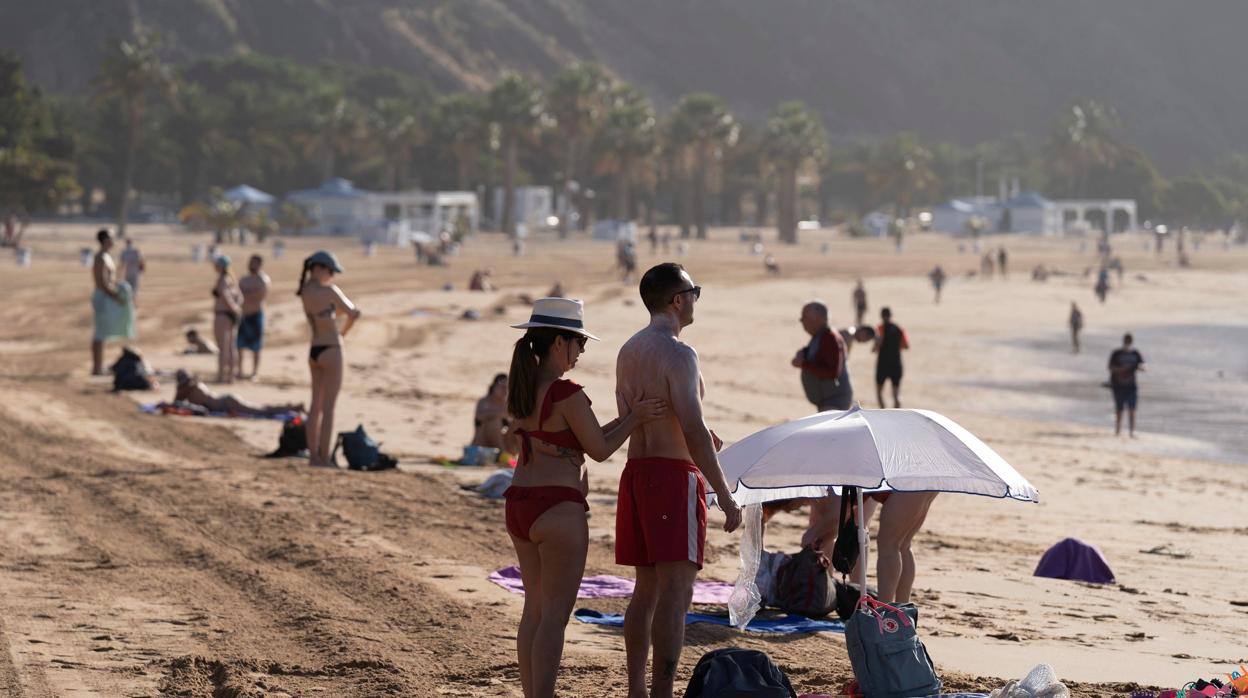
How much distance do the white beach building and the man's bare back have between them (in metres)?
63.4

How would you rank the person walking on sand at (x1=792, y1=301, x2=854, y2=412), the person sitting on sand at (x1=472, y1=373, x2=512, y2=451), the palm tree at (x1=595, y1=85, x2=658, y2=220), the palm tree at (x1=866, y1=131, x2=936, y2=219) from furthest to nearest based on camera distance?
the palm tree at (x1=866, y1=131, x2=936, y2=219)
the palm tree at (x1=595, y1=85, x2=658, y2=220)
the person sitting on sand at (x1=472, y1=373, x2=512, y2=451)
the person walking on sand at (x1=792, y1=301, x2=854, y2=412)

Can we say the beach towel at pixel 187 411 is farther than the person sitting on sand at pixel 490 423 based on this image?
Yes

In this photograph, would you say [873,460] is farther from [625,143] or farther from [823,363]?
[625,143]

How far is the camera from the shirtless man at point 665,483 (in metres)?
5.68

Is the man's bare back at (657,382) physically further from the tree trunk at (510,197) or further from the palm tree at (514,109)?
the palm tree at (514,109)

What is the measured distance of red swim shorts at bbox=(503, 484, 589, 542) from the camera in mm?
5566

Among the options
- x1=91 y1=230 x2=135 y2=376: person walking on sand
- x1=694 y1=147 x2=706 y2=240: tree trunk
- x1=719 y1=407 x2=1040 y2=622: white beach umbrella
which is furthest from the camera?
x1=694 y1=147 x2=706 y2=240: tree trunk

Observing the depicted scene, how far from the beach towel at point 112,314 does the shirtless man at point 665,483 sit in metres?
14.0

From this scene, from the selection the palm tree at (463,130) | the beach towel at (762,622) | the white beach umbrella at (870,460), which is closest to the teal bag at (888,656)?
the white beach umbrella at (870,460)

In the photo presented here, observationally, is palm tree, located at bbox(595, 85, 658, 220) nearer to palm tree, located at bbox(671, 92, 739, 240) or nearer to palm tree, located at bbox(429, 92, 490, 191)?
palm tree, located at bbox(671, 92, 739, 240)

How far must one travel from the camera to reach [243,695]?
20.5ft

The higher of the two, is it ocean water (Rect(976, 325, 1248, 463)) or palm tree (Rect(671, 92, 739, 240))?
palm tree (Rect(671, 92, 739, 240))

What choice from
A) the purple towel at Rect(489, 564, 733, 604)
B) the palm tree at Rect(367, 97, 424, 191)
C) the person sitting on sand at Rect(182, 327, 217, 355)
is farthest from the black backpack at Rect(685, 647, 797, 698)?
the palm tree at Rect(367, 97, 424, 191)

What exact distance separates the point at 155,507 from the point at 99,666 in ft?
13.1
